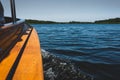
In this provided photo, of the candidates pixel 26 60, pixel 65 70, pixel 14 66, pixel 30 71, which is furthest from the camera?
pixel 65 70

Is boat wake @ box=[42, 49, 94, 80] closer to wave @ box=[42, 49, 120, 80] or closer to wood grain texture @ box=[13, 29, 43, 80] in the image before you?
wave @ box=[42, 49, 120, 80]

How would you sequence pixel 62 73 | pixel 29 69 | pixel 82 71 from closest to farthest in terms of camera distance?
pixel 29 69 < pixel 62 73 < pixel 82 71

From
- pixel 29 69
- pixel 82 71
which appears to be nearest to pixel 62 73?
pixel 82 71

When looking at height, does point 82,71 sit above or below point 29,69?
below

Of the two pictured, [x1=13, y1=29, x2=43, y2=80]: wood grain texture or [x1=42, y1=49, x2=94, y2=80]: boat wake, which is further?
[x1=42, y1=49, x2=94, y2=80]: boat wake

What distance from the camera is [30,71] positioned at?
1.89 meters

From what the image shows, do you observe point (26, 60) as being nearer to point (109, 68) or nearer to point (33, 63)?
point (33, 63)

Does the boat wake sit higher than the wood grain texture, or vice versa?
the wood grain texture

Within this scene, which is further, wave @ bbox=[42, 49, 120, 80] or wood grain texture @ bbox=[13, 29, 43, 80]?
wave @ bbox=[42, 49, 120, 80]

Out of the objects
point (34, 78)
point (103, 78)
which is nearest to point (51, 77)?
point (103, 78)

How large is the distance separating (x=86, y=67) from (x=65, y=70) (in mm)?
915

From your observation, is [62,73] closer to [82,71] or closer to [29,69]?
[82,71]

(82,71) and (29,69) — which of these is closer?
(29,69)

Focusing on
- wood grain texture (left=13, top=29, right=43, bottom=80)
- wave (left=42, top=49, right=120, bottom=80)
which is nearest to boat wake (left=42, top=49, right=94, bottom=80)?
wave (left=42, top=49, right=120, bottom=80)
